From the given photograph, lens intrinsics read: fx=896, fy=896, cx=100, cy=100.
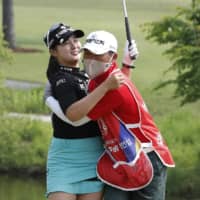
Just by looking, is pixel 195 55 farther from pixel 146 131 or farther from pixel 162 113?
pixel 146 131

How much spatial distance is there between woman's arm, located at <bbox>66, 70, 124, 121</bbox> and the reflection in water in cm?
646

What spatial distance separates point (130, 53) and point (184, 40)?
7.11 meters

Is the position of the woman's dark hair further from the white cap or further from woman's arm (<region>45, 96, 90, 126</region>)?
the white cap

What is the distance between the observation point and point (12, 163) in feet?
42.5

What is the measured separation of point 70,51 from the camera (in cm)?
513

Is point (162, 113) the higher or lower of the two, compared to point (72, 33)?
lower

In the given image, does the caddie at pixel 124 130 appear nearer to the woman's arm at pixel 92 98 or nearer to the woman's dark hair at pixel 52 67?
the woman's arm at pixel 92 98

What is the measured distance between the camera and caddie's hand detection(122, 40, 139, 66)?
16.3 ft

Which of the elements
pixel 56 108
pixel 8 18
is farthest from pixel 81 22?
pixel 56 108

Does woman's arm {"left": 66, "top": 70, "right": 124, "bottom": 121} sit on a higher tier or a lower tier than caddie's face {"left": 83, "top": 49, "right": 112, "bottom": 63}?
lower

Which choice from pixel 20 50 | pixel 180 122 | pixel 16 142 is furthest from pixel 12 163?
pixel 20 50

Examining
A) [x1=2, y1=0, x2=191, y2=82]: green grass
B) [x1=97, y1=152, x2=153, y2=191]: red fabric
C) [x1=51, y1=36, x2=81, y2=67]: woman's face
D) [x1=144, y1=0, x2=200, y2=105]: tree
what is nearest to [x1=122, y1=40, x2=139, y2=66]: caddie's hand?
[x1=51, y1=36, x2=81, y2=67]: woman's face

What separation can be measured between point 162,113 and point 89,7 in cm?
2290

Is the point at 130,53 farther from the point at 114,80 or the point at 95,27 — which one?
the point at 95,27
